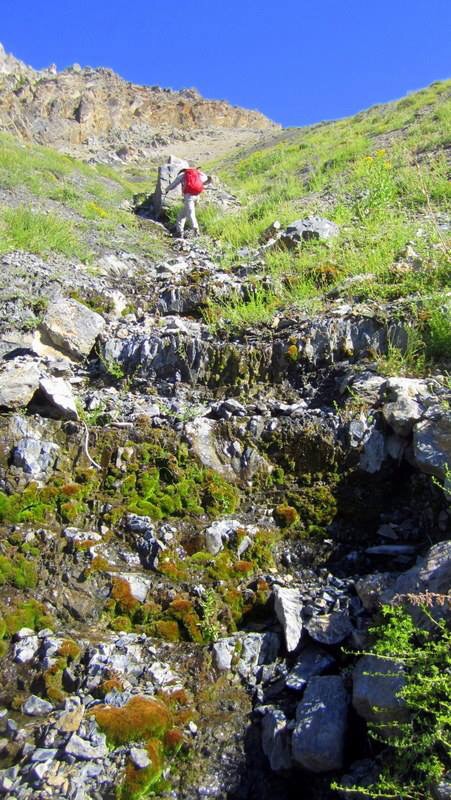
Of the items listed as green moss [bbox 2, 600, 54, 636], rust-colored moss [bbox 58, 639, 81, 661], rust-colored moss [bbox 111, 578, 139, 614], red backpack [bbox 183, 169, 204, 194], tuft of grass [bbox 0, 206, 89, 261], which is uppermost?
red backpack [bbox 183, 169, 204, 194]

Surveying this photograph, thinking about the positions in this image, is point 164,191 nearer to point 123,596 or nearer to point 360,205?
point 360,205

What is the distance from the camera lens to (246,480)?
5414mm

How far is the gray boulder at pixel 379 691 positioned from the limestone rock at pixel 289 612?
1.83 ft

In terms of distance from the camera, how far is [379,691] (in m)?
3.31

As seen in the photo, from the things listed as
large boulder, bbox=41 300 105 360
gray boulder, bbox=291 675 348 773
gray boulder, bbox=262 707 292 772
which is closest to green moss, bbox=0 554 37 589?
gray boulder, bbox=262 707 292 772

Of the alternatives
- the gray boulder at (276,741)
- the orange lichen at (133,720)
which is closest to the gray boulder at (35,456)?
the orange lichen at (133,720)

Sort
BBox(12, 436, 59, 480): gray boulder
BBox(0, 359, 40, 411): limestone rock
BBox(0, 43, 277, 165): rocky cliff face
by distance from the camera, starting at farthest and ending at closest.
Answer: BBox(0, 43, 277, 165): rocky cliff face, BBox(0, 359, 40, 411): limestone rock, BBox(12, 436, 59, 480): gray boulder

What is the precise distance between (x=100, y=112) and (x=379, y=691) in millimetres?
51897

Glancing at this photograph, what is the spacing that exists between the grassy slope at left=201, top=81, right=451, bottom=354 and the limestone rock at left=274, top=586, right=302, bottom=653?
403 cm

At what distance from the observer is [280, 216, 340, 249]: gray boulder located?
9914 mm

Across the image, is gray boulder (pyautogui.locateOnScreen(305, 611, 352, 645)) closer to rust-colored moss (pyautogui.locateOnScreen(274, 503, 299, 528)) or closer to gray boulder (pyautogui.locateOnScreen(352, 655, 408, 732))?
gray boulder (pyautogui.locateOnScreen(352, 655, 408, 732))

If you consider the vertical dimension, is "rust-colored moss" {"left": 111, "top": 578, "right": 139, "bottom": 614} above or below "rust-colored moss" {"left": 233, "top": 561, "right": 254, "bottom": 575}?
below

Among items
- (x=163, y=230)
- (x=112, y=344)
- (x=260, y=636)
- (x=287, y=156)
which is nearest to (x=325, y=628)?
(x=260, y=636)

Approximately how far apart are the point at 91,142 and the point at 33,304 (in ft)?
131
